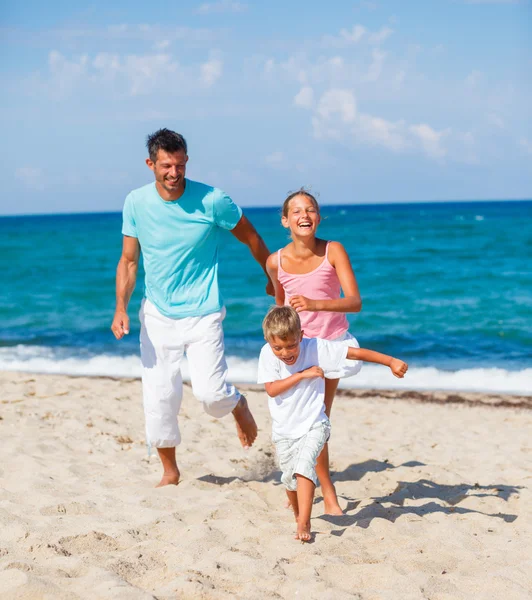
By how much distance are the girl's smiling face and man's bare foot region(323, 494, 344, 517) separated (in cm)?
163

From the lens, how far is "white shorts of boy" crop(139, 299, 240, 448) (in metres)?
4.95

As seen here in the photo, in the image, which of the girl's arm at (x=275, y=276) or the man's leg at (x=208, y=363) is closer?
the girl's arm at (x=275, y=276)

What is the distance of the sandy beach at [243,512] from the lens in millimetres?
3479

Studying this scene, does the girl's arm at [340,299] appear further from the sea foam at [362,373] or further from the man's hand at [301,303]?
the sea foam at [362,373]

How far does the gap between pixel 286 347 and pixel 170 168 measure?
153 centimetres

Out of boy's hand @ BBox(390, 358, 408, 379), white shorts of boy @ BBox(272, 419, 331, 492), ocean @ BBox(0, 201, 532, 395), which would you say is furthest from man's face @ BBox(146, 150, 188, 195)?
boy's hand @ BBox(390, 358, 408, 379)

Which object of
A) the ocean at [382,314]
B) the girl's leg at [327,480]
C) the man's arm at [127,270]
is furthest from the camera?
the ocean at [382,314]

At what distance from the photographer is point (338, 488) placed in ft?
17.9

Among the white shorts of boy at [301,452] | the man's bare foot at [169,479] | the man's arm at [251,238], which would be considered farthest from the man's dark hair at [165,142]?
the man's bare foot at [169,479]

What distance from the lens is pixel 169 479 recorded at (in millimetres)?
5230

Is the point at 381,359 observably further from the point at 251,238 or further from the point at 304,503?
the point at 251,238

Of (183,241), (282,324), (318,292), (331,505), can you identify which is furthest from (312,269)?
(331,505)

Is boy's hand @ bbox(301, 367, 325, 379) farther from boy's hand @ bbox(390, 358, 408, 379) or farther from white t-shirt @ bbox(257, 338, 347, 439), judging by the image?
boy's hand @ bbox(390, 358, 408, 379)

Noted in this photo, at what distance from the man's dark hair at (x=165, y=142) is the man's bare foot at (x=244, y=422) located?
1749 mm
